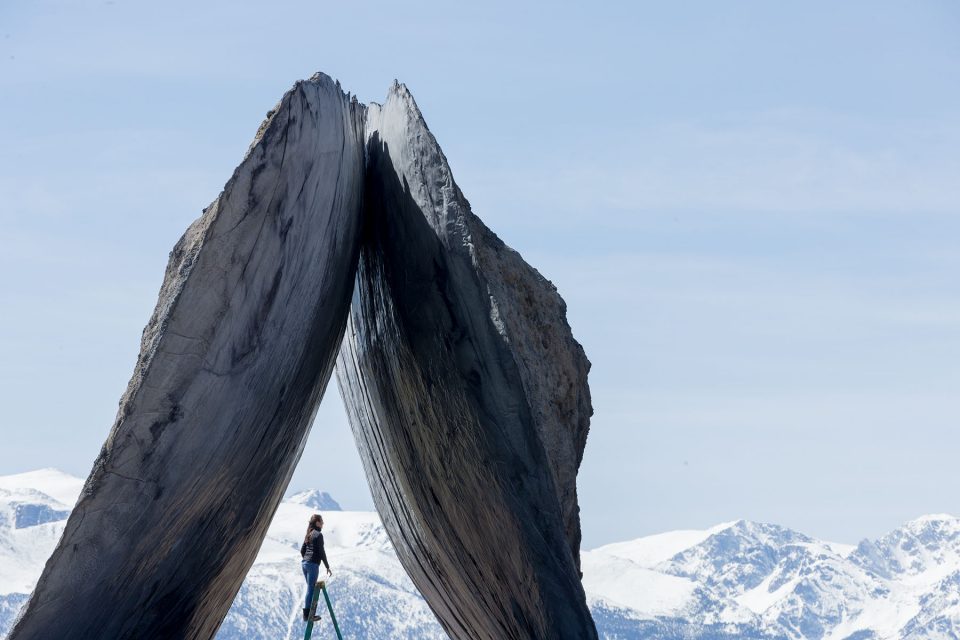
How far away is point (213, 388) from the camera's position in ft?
32.9

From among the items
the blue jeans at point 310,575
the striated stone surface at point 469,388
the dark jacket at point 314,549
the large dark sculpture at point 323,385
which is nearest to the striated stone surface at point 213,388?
the large dark sculpture at point 323,385

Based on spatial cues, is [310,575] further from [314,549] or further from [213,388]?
[213,388]

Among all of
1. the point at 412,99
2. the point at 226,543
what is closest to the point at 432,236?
the point at 412,99

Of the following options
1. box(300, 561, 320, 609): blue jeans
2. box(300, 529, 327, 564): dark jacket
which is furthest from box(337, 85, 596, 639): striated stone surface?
box(300, 561, 320, 609): blue jeans

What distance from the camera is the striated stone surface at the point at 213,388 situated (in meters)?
9.59

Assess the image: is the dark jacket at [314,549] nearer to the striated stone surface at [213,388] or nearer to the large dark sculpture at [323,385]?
the large dark sculpture at [323,385]

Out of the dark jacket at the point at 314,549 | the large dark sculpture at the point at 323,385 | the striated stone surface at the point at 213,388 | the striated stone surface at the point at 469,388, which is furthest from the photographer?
the dark jacket at the point at 314,549

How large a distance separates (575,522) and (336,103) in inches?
170

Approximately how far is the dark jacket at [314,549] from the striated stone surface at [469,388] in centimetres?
118

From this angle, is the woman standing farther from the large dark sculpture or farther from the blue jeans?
the large dark sculpture

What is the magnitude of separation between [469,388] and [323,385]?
3032 millimetres

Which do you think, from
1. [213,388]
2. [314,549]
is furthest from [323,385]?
[213,388]

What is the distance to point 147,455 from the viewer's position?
968 centimetres

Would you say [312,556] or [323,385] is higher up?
[323,385]
